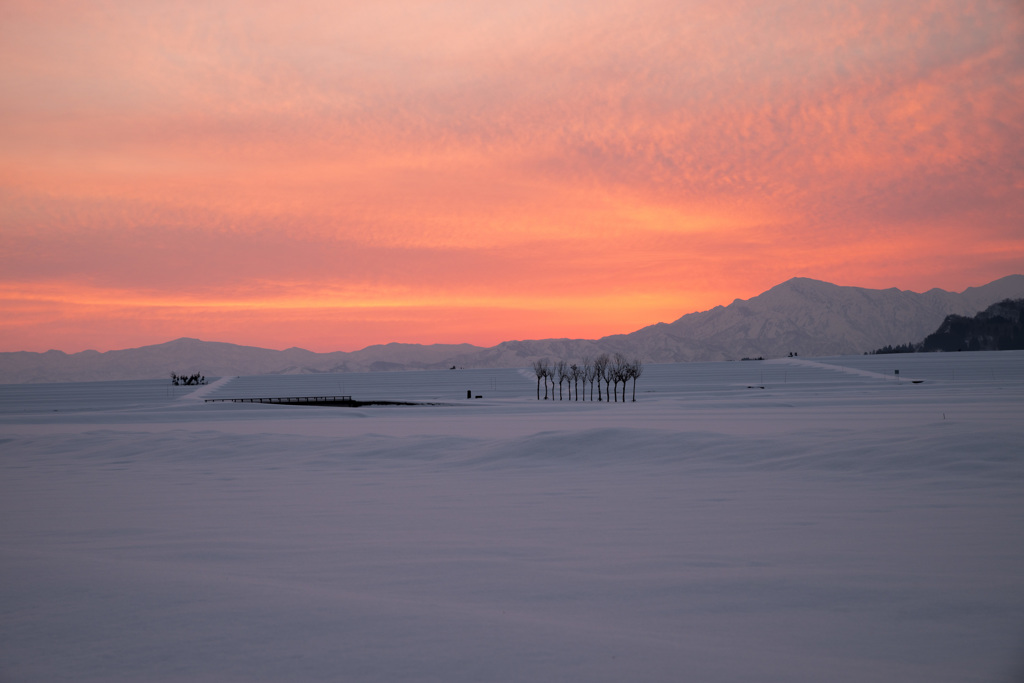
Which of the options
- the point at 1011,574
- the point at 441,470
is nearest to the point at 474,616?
the point at 1011,574

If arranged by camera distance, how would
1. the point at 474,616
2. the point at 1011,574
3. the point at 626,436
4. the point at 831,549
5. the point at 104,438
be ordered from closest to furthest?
1. the point at 474,616
2. the point at 1011,574
3. the point at 831,549
4. the point at 626,436
5. the point at 104,438

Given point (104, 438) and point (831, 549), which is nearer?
point (831, 549)

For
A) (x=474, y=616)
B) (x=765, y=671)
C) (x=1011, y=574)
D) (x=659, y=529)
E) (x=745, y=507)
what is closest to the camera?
(x=765, y=671)

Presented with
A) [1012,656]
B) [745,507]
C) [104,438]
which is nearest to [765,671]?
[1012,656]

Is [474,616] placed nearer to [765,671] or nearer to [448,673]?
[448,673]

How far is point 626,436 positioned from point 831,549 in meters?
14.3

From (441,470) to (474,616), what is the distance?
42.9 feet

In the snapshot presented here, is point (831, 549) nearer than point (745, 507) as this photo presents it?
Yes

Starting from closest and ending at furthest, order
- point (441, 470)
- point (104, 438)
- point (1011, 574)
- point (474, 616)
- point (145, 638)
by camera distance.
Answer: point (145, 638)
point (474, 616)
point (1011, 574)
point (441, 470)
point (104, 438)

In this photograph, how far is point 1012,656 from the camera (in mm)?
5473

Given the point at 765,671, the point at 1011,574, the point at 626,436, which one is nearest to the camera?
the point at 765,671

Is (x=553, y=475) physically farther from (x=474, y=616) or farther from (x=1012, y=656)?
(x=1012, y=656)

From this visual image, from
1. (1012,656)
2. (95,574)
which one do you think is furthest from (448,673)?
(95,574)

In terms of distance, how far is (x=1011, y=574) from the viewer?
24.9 feet
